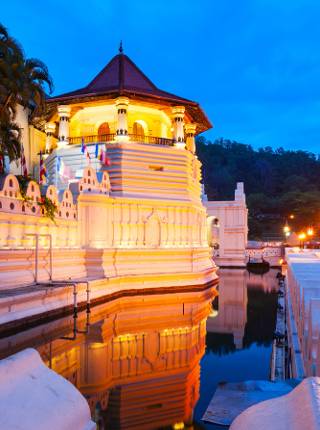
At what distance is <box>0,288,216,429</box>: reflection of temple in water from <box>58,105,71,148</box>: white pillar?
1104 centimetres

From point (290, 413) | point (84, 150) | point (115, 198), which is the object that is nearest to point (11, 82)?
point (84, 150)

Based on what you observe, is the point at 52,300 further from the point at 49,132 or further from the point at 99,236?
the point at 49,132

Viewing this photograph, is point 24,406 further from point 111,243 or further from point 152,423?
point 111,243

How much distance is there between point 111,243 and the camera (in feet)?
60.6

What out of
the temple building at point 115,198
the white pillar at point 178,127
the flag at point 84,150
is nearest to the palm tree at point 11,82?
the temple building at point 115,198

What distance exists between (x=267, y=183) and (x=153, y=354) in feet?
230

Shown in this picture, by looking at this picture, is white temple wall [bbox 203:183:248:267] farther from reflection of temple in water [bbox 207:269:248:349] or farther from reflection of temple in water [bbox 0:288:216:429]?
reflection of temple in water [bbox 0:288:216:429]

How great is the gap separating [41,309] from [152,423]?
653 centimetres

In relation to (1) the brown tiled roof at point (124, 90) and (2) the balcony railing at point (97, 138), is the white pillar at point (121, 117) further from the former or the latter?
(2) the balcony railing at point (97, 138)

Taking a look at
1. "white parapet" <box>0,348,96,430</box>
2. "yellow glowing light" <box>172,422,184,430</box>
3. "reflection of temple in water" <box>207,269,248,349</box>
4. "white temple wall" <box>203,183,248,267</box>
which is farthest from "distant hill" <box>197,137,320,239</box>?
"white parapet" <box>0,348,96,430</box>

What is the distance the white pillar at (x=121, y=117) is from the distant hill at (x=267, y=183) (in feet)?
123

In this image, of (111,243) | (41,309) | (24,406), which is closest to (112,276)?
(111,243)

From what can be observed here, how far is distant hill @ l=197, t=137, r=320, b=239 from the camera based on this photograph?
5653 cm

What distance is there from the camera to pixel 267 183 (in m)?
75.3
